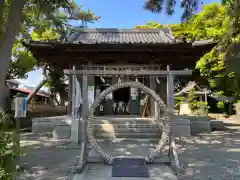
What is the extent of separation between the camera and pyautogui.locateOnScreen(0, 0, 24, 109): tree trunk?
3490 millimetres

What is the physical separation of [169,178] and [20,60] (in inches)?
501

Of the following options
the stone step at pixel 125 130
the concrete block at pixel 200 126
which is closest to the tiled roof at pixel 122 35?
the concrete block at pixel 200 126

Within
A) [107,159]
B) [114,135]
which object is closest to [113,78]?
[114,135]

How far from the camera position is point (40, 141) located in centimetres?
796

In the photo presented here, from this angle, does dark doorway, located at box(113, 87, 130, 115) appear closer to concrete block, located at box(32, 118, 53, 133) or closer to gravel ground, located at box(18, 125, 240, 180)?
concrete block, located at box(32, 118, 53, 133)

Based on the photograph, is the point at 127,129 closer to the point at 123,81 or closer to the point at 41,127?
the point at 123,81

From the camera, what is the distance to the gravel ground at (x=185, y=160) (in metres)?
4.29

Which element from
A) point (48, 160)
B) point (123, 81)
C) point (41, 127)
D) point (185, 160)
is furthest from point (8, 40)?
point (41, 127)

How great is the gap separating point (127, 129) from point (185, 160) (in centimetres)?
340

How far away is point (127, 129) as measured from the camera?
8.52 meters

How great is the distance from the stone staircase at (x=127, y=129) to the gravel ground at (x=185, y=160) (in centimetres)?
111

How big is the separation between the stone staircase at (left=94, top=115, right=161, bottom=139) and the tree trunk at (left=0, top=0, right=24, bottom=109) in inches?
208

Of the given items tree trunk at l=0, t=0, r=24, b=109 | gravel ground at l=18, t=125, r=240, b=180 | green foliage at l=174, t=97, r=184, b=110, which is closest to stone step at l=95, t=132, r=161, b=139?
gravel ground at l=18, t=125, r=240, b=180

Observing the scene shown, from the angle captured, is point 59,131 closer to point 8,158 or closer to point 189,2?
point 8,158
